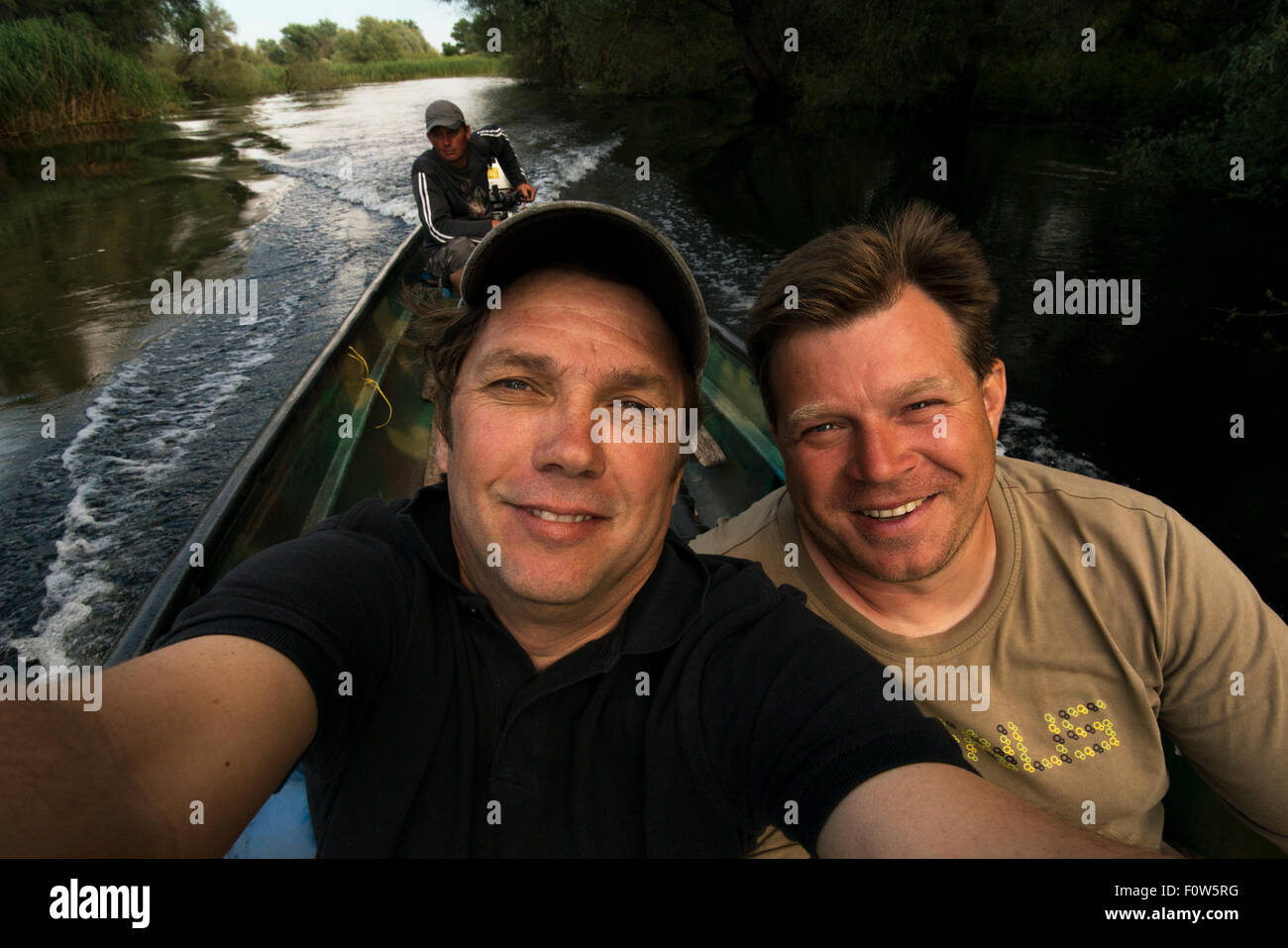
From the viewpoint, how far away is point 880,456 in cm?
154

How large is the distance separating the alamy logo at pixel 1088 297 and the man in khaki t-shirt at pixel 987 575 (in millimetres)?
8478

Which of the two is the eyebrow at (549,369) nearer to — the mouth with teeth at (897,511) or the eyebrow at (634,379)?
the eyebrow at (634,379)

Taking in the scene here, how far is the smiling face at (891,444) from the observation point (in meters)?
1.55

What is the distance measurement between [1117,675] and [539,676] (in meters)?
1.21

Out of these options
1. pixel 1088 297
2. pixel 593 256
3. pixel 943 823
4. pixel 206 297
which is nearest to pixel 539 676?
pixel 943 823

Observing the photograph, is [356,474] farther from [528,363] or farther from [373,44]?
[373,44]

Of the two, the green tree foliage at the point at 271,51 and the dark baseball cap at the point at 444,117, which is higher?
the green tree foliage at the point at 271,51

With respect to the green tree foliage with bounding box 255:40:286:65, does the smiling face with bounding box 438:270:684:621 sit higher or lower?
lower

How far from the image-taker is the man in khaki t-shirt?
57.9 inches

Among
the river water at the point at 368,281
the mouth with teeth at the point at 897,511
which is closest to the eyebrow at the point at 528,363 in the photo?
the mouth with teeth at the point at 897,511

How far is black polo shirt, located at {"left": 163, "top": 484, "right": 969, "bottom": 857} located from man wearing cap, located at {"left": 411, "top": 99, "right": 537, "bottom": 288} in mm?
4947
